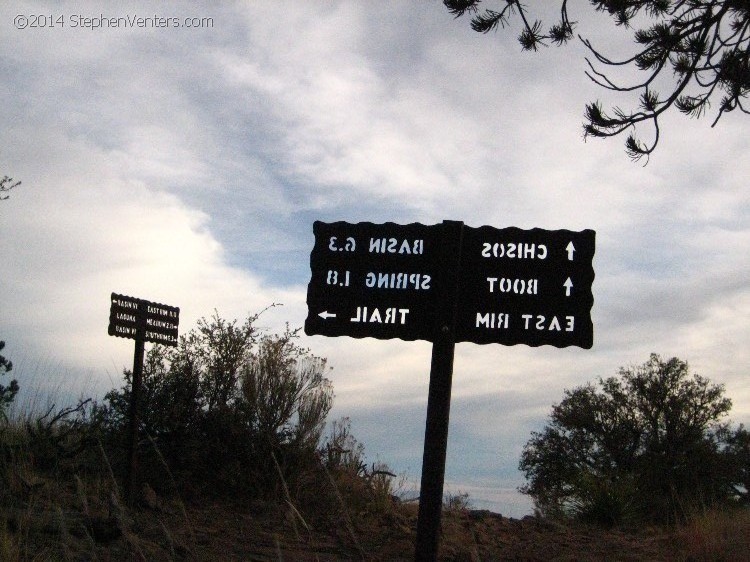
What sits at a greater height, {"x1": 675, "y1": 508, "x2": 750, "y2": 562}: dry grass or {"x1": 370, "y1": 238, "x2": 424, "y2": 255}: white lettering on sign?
{"x1": 370, "y1": 238, "x2": 424, "y2": 255}: white lettering on sign

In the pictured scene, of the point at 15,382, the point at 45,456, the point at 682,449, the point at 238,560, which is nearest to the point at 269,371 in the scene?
the point at 45,456

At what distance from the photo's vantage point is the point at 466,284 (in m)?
6.46

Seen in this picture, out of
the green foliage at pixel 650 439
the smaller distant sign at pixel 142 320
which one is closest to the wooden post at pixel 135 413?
the smaller distant sign at pixel 142 320

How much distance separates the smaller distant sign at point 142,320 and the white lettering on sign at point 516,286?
5218mm

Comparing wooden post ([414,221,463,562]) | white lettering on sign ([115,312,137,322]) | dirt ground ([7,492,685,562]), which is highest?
white lettering on sign ([115,312,137,322])

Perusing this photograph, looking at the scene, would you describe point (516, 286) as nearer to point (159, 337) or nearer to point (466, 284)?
point (466, 284)

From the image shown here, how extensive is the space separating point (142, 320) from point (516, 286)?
213 inches

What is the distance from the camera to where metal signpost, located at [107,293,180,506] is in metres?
9.70

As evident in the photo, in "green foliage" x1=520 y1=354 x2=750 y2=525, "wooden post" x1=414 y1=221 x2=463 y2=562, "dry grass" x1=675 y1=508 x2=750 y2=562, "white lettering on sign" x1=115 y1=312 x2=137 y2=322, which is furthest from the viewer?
"green foliage" x1=520 y1=354 x2=750 y2=525

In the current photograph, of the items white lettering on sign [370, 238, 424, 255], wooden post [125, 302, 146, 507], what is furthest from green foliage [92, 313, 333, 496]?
white lettering on sign [370, 238, 424, 255]

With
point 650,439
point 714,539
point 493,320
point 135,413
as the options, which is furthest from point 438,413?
point 650,439

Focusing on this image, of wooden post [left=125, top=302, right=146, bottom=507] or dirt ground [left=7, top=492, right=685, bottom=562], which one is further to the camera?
wooden post [left=125, top=302, right=146, bottom=507]

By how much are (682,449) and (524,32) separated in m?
15.3

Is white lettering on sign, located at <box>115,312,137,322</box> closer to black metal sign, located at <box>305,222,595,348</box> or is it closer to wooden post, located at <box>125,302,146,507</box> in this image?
wooden post, located at <box>125,302,146,507</box>
